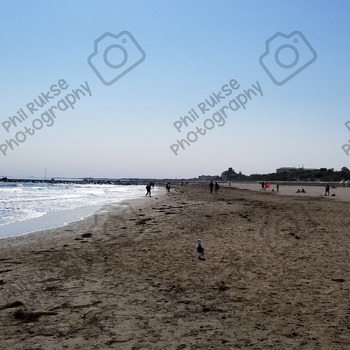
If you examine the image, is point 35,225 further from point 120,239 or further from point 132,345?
point 132,345

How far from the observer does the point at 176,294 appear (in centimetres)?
684

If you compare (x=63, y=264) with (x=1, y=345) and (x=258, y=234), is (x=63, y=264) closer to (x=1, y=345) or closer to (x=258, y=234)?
(x=1, y=345)

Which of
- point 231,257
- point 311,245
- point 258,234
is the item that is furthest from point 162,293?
point 258,234

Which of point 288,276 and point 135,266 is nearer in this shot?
point 288,276

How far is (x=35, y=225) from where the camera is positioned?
19.0 m

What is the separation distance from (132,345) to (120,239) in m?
Result: 8.66

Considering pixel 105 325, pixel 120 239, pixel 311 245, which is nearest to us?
pixel 105 325

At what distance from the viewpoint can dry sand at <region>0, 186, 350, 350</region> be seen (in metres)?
5.00

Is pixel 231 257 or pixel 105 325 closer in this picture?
pixel 105 325

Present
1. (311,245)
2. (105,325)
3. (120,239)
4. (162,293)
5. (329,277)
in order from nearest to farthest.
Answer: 1. (105,325)
2. (162,293)
3. (329,277)
4. (311,245)
5. (120,239)

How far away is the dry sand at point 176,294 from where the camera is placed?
4996mm

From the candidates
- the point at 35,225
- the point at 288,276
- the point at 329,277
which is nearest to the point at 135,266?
the point at 288,276

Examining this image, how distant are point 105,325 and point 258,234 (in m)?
9.28

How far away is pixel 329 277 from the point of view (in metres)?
7.86
